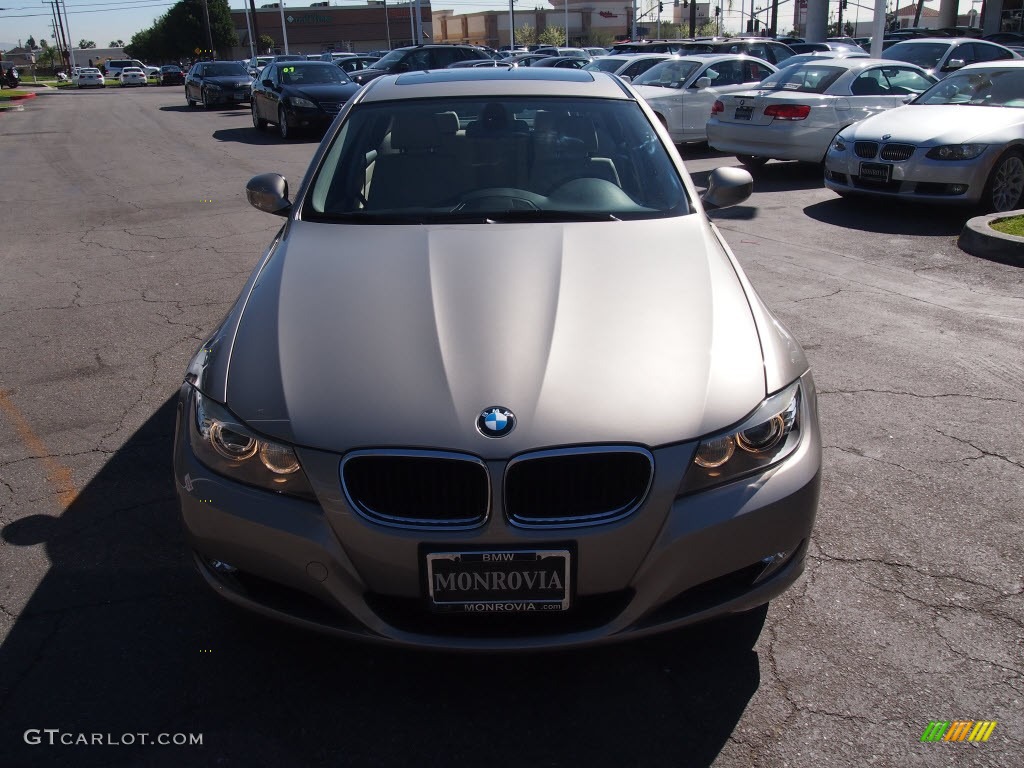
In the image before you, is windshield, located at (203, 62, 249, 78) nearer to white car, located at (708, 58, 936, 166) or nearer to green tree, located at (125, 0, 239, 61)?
white car, located at (708, 58, 936, 166)

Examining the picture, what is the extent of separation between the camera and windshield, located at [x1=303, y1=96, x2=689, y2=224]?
12.4 feet

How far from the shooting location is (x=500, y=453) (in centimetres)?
236

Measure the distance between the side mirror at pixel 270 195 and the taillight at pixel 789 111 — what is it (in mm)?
8786

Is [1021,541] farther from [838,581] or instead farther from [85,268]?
[85,268]

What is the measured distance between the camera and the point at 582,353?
105 inches

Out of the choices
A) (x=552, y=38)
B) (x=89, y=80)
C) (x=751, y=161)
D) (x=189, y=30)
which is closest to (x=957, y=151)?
(x=751, y=161)

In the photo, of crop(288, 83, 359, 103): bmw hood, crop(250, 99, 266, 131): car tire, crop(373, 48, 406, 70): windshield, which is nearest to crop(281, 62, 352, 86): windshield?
crop(288, 83, 359, 103): bmw hood

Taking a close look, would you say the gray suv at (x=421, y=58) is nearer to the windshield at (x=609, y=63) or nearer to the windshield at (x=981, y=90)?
the windshield at (x=609, y=63)

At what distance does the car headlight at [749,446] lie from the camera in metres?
2.43

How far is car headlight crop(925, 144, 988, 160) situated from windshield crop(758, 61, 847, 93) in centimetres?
341

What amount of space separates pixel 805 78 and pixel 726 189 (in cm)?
910

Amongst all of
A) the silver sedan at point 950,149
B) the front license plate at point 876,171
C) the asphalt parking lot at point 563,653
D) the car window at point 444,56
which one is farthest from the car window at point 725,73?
the car window at point 444,56

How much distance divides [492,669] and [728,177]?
2.64 meters

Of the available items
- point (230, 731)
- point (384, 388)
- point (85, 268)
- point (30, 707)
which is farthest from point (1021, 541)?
point (85, 268)
